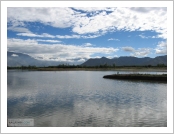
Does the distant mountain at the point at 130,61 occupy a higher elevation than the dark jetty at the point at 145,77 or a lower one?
higher

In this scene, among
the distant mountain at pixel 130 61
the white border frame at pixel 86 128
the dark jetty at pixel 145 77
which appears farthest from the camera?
the distant mountain at pixel 130 61

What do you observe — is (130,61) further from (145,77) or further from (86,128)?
(86,128)

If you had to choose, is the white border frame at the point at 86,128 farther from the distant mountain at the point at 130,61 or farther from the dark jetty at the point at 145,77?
the distant mountain at the point at 130,61

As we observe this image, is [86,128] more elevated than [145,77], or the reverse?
[145,77]

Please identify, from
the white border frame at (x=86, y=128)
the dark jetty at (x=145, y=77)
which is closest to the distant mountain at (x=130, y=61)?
the dark jetty at (x=145, y=77)

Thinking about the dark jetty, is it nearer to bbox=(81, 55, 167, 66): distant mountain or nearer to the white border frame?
bbox=(81, 55, 167, 66): distant mountain

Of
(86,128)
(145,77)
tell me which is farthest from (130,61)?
(86,128)

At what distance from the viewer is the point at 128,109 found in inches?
504

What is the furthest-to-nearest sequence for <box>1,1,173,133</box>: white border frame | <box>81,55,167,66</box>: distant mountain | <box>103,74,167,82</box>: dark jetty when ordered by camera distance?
<box>81,55,167,66</box>: distant mountain < <box>103,74,167,82</box>: dark jetty < <box>1,1,173,133</box>: white border frame

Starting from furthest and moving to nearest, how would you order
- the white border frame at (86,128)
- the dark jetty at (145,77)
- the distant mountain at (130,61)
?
the distant mountain at (130,61)
the dark jetty at (145,77)
the white border frame at (86,128)

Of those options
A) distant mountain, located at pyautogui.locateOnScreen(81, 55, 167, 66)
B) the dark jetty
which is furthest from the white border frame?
distant mountain, located at pyautogui.locateOnScreen(81, 55, 167, 66)

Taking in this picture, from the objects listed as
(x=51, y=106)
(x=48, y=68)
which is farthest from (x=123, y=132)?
(x=48, y=68)
